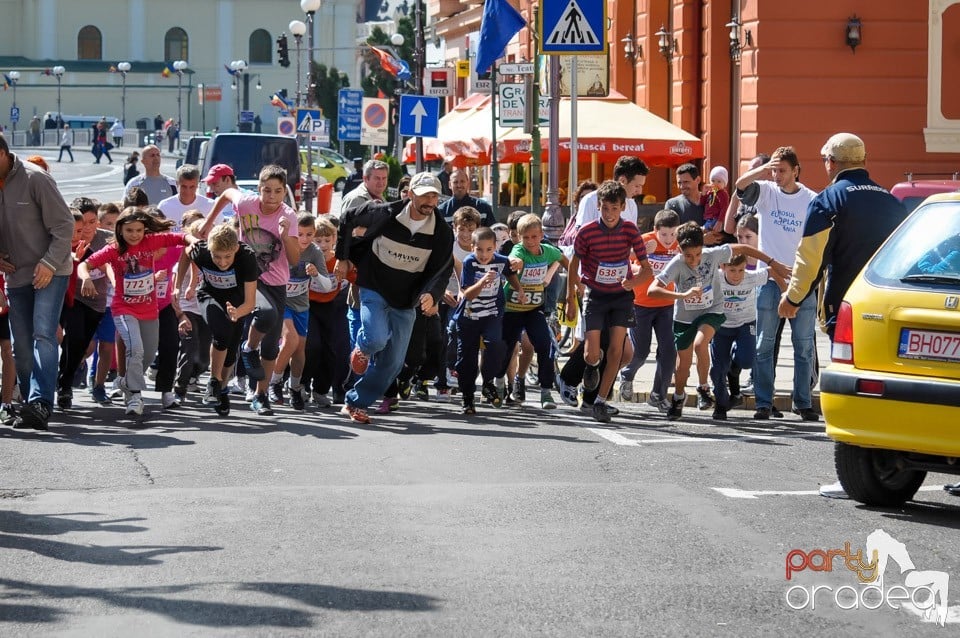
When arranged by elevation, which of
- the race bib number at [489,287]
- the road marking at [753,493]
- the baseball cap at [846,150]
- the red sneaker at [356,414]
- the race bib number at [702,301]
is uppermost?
the baseball cap at [846,150]

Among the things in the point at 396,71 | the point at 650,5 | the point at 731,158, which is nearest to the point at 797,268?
the point at 731,158

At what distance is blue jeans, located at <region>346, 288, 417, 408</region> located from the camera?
12344mm

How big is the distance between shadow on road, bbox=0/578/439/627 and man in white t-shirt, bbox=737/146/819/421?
7.15 meters

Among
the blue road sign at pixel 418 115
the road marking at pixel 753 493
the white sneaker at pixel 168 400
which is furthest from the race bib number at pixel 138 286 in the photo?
the blue road sign at pixel 418 115

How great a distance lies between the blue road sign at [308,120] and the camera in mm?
40688

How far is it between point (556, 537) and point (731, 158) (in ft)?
69.1

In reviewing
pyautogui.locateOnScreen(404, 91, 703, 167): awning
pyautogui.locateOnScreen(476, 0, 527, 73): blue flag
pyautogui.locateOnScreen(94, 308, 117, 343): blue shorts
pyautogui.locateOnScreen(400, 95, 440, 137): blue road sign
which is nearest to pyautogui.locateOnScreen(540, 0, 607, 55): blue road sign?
pyautogui.locateOnScreen(476, 0, 527, 73): blue flag

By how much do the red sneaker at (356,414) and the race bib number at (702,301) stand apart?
261cm

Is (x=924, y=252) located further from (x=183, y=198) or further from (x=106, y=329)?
(x=183, y=198)

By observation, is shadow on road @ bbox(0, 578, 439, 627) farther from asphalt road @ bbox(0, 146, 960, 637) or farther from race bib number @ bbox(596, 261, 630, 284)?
race bib number @ bbox(596, 261, 630, 284)

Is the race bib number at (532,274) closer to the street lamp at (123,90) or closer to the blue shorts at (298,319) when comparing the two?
the blue shorts at (298,319)

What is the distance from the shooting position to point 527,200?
3375 centimetres

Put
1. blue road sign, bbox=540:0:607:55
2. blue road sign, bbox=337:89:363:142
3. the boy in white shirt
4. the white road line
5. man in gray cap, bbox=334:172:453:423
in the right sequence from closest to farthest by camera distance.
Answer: the white road line < man in gray cap, bbox=334:172:453:423 < the boy in white shirt < blue road sign, bbox=540:0:607:55 < blue road sign, bbox=337:89:363:142
